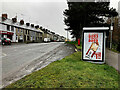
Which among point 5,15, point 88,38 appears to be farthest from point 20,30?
point 88,38

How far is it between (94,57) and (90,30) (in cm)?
166

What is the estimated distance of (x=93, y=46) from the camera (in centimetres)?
704

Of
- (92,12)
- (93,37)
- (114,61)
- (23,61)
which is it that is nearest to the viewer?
(93,37)

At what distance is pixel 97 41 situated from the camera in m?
6.95

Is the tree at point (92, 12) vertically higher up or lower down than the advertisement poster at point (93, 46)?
higher up

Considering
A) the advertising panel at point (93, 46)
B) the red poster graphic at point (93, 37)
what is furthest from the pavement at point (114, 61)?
the red poster graphic at point (93, 37)

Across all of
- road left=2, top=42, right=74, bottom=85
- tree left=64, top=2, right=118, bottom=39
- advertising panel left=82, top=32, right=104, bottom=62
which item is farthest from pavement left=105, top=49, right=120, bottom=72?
tree left=64, top=2, right=118, bottom=39

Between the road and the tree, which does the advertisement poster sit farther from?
the tree

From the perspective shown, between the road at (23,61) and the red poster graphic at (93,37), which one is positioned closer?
the road at (23,61)

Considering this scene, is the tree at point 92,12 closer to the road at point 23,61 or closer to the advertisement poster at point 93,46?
the road at point 23,61

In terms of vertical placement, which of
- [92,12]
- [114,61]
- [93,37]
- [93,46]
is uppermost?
[92,12]

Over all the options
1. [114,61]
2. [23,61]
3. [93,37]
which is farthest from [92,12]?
[23,61]

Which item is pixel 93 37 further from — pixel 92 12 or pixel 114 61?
pixel 92 12

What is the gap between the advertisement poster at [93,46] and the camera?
22.7 ft
